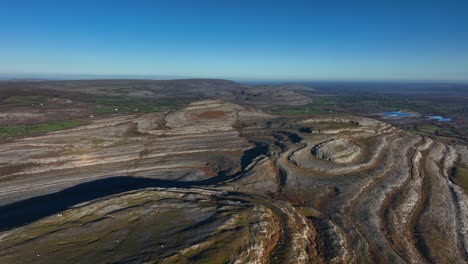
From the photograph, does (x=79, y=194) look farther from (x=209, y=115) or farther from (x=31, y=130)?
(x=209, y=115)

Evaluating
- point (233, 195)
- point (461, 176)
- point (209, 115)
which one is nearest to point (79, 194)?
point (233, 195)

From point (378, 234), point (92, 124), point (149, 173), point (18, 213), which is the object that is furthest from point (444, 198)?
point (92, 124)

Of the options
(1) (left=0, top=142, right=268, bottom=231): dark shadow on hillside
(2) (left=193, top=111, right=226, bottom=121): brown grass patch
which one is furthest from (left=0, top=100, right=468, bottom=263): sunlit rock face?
(2) (left=193, top=111, right=226, bottom=121): brown grass patch

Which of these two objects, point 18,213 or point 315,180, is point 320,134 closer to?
point 315,180

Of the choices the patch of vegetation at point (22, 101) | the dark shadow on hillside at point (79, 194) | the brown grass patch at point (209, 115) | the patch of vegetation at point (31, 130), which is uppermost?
the brown grass patch at point (209, 115)

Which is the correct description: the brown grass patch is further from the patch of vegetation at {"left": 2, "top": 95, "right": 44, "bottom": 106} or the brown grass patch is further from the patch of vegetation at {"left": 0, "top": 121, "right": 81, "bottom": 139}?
the patch of vegetation at {"left": 2, "top": 95, "right": 44, "bottom": 106}

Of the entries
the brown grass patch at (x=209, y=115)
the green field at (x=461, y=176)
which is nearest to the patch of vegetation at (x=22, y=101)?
the brown grass patch at (x=209, y=115)

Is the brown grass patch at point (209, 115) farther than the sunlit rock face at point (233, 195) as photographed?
Yes

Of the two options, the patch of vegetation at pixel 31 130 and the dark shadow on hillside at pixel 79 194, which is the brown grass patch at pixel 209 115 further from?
the dark shadow on hillside at pixel 79 194
